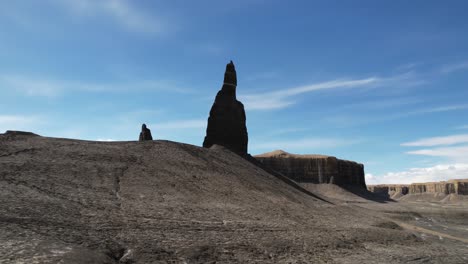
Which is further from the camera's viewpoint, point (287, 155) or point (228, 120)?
point (287, 155)

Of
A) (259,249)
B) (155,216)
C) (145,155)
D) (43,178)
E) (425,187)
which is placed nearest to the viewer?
(259,249)

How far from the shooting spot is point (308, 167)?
337 feet

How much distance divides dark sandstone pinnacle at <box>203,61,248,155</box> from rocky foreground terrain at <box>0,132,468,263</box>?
19.5m

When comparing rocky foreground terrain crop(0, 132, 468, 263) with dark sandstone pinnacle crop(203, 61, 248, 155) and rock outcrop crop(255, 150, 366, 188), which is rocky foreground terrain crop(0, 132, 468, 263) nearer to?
dark sandstone pinnacle crop(203, 61, 248, 155)

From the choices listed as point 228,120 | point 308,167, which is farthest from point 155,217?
point 308,167

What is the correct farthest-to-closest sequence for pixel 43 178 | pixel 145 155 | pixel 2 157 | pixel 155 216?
pixel 145 155
pixel 2 157
pixel 43 178
pixel 155 216

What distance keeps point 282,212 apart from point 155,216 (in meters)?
11.0

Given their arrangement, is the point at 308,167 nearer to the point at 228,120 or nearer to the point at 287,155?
the point at 287,155

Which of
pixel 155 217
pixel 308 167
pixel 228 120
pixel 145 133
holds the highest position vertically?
pixel 228 120

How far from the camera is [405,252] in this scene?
23.1m

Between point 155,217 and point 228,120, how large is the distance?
3763 cm

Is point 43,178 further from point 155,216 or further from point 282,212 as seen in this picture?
point 282,212

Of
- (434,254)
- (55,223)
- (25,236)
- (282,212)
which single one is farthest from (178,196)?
(434,254)

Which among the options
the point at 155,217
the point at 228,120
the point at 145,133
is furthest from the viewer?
the point at 228,120
